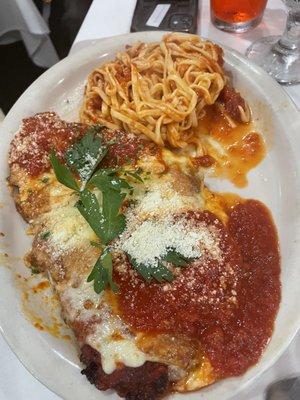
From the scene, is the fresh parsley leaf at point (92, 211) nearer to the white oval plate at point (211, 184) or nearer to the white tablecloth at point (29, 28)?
the white oval plate at point (211, 184)

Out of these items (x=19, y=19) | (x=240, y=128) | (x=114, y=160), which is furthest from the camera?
(x=19, y=19)

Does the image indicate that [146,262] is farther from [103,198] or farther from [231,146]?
[231,146]

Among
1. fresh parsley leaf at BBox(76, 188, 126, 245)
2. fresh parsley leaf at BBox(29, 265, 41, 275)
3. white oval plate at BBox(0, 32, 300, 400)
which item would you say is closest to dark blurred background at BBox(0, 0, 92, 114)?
white oval plate at BBox(0, 32, 300, 400)

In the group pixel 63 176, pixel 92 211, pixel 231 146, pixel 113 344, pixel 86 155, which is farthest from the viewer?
pixel 231 146

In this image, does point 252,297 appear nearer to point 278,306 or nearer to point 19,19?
point 278,306

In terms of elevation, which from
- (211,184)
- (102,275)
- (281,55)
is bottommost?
(211,184)

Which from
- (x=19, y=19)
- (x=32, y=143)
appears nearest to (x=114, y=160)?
(x=32, y=143)

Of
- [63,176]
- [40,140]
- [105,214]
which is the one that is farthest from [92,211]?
[40,140]
